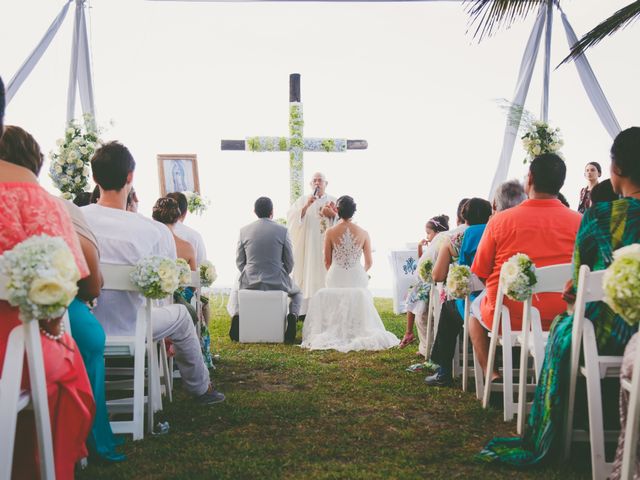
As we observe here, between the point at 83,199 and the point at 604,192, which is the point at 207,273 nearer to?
the point at 83,199

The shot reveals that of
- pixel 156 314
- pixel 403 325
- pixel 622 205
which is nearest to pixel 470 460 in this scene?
pixel 622 205

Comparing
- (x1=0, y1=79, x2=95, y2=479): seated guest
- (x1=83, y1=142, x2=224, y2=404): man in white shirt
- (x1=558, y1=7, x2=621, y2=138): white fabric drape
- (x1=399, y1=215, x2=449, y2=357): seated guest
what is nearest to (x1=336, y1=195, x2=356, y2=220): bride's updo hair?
(x1=399, y1=215, x2=449, y2=357): seated guest

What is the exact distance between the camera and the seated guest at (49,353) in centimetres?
246

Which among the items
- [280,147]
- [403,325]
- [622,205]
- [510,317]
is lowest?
[403,325]

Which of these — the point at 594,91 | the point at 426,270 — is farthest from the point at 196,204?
the point at 594,91

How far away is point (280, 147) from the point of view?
10.6 m

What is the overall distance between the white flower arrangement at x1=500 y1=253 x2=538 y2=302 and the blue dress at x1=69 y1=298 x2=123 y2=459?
205 cm

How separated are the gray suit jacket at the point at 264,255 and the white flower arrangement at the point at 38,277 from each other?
525 centimetres

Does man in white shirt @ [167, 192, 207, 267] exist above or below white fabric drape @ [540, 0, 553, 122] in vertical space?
below

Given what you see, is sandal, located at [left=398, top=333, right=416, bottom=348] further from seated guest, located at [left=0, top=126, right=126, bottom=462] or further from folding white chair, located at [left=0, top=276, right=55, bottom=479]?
folding white chair, located at [left=0, top=276, right=55, bottom=479]

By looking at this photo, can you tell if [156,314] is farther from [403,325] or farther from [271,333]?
[403,325]

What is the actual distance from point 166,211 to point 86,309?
2229 millimetres

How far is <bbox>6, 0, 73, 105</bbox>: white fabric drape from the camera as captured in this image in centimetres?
620

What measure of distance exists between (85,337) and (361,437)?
1568 mm
